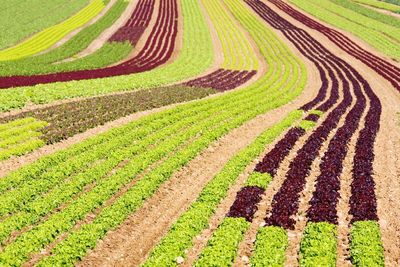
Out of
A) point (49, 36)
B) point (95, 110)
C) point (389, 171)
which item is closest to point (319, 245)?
point (389, 171)

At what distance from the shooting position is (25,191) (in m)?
18.9

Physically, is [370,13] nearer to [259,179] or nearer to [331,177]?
[331,177]

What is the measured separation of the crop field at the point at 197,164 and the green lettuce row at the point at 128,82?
249 mm

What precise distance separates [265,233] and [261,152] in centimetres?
973

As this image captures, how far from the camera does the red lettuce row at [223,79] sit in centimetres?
4416

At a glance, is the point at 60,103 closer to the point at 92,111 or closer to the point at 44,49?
the point at 92,111

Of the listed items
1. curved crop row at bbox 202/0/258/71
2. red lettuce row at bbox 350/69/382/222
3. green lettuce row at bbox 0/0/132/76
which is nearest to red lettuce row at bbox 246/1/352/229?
red lettuce row at bbox 350/69/382/222

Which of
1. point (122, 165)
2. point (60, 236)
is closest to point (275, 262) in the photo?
point (60, 236)

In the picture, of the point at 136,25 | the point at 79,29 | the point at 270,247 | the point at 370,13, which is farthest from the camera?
the point at 370,13

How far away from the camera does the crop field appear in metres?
16.4

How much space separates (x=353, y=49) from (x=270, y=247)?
67.6 metres

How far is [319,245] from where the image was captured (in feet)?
53.7

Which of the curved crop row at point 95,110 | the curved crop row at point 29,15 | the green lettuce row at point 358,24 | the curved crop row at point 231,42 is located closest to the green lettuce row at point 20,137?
the curved crop row at point 95,110

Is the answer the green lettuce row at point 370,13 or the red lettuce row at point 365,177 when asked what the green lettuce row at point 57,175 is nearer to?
the red lettuce row at point 365,177
